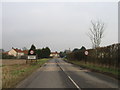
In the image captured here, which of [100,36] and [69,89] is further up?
[100,36]

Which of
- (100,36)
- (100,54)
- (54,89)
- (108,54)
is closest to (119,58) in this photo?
(108,54)

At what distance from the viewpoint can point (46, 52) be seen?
134 metres

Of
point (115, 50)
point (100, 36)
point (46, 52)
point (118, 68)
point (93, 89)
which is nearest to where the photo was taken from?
point (93, 89)

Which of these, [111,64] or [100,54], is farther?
[100,54]

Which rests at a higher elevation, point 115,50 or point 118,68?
point 115,50

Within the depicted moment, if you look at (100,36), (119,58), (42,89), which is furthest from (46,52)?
(42,89)

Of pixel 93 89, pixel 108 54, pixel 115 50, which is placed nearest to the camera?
pixel 93 89

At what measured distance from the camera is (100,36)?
45094 millimetres

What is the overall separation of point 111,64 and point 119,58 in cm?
260

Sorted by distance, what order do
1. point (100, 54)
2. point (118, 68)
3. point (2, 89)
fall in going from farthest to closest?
point (100, 54)
point (118, 68)
point (2, 89)

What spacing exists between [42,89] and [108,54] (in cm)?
1631

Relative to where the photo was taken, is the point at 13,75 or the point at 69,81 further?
the point at 13,75

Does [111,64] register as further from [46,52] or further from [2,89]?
[46,52]

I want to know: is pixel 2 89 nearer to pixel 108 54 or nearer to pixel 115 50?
pixel 115 50
